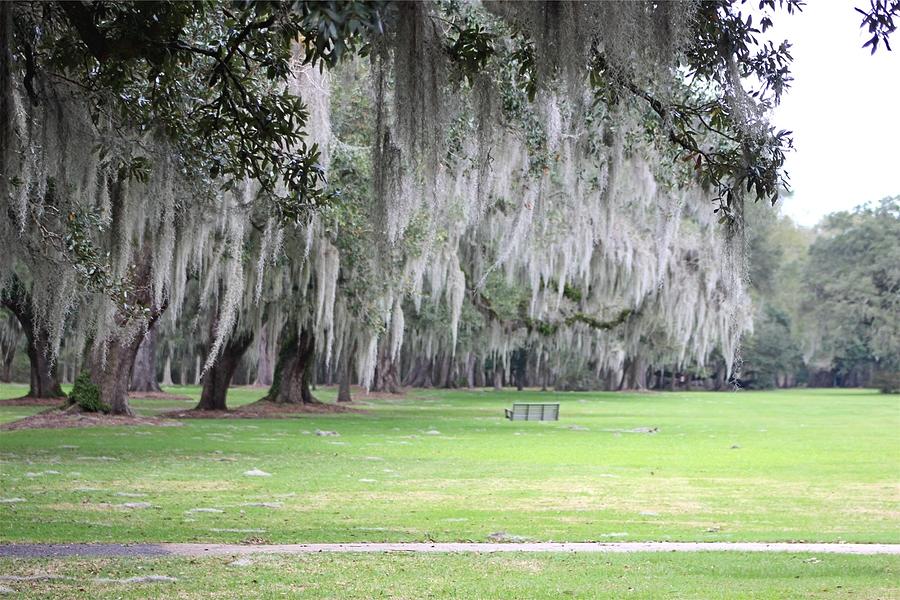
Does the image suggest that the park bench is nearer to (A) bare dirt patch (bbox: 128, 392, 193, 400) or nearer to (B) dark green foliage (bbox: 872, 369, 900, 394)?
(A) bare dirt patch (bbox: 128, 392, 193, 400)

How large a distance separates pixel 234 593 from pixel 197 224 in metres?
10.9

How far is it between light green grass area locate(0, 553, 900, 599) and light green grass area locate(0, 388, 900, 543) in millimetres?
1299

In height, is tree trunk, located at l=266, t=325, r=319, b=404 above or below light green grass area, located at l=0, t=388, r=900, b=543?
above

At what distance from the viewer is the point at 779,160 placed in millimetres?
7090

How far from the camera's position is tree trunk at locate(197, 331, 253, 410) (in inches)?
1126

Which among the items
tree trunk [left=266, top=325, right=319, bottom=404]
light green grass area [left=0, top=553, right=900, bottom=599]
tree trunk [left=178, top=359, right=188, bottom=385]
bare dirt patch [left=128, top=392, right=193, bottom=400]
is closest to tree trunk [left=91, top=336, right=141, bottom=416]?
tree trunk [left=266, top=325, right=319, bottom=404]

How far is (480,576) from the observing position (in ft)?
25.3

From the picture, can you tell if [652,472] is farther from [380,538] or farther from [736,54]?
[736,54]

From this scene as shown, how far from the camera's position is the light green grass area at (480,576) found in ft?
22.8

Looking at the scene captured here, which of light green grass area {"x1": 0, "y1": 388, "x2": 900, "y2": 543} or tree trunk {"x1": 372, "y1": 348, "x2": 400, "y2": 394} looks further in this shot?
tree trunk {"x1": 372, "y1": 348, "x2": 400, "y2": 394}

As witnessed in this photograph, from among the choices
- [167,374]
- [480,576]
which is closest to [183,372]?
[167,374]

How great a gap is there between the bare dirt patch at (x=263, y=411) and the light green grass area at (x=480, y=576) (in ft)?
64.5

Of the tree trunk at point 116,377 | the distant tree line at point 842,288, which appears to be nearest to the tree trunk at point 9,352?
the tree trunk at point 116,377

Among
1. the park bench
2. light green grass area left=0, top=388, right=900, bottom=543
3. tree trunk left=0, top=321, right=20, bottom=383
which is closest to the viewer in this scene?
light green grass area left=0, top=388, right=900, bottom=543
